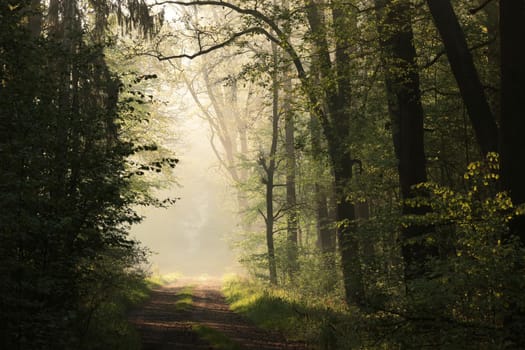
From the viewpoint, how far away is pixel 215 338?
10.6 metres

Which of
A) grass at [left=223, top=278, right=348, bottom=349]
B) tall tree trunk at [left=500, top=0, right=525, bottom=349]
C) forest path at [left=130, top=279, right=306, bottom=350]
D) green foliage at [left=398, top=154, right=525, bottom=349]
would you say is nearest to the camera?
green foliage at [left=398, top=154, right=525, bottom=349]

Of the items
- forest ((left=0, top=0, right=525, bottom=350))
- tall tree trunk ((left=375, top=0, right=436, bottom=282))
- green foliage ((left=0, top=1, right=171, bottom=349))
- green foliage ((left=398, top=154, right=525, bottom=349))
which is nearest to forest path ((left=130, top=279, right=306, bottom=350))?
forest ((left=0, top=0, right=525, bottom=350))

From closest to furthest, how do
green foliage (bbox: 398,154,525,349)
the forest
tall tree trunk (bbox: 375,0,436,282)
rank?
green foliage (bbox: 398,154,525,349), the forest, tall tree trunk (bbox: 375,0,436,282)

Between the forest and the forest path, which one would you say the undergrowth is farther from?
the forest path

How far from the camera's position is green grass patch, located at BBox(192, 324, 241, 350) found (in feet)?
32.3

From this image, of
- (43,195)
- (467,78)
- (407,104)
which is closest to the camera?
(43,195)

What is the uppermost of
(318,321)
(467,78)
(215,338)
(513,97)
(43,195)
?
(467,78)

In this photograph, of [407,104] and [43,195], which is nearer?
[43,195]

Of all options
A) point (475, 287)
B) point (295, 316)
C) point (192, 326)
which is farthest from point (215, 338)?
point (475, 287)

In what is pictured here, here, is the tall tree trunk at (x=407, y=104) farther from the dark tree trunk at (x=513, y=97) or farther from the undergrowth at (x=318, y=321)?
the dark tree trunk at (x=513, y=97)

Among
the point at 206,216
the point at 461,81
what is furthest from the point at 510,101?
the point at 206,216

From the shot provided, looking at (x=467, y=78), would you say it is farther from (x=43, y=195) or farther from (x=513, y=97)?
(x=43, y=195)

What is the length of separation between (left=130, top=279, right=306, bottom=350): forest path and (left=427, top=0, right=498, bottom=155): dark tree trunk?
17.7 feet

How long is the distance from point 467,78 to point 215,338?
24.0 feet
